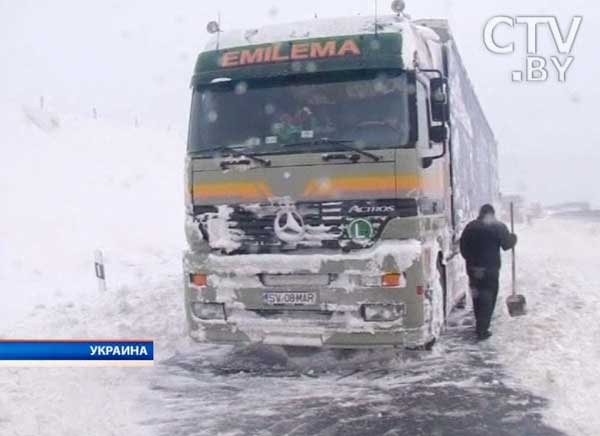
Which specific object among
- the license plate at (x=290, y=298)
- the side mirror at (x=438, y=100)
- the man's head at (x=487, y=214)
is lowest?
the license plate at (x=290, y=298)

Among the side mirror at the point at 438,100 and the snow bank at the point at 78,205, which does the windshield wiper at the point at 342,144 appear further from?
the snow bank at the point at 78,205

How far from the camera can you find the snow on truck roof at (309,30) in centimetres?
704

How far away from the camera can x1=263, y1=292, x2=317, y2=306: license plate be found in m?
6.61

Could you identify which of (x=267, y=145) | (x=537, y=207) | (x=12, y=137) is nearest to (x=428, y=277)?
(x=267, y=145)

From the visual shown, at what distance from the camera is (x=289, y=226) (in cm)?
662

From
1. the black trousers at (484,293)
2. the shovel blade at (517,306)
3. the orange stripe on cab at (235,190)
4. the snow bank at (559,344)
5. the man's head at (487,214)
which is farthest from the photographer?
the shovel blade at (517,306)

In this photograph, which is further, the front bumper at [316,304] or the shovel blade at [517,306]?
the shovel blade at [517,306]

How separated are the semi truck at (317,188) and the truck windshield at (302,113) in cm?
1

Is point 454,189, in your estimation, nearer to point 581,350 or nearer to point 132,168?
point 581,350

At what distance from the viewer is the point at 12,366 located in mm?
6879

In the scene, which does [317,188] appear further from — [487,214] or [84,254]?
[84,254]

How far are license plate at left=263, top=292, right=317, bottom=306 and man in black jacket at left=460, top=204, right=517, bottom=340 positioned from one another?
2.85m

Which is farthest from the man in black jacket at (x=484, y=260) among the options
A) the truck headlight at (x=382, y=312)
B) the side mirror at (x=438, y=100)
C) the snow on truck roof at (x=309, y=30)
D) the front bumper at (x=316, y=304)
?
the snow on truck roof at (x=309, y=30)

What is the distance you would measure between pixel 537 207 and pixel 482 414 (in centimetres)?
4700
